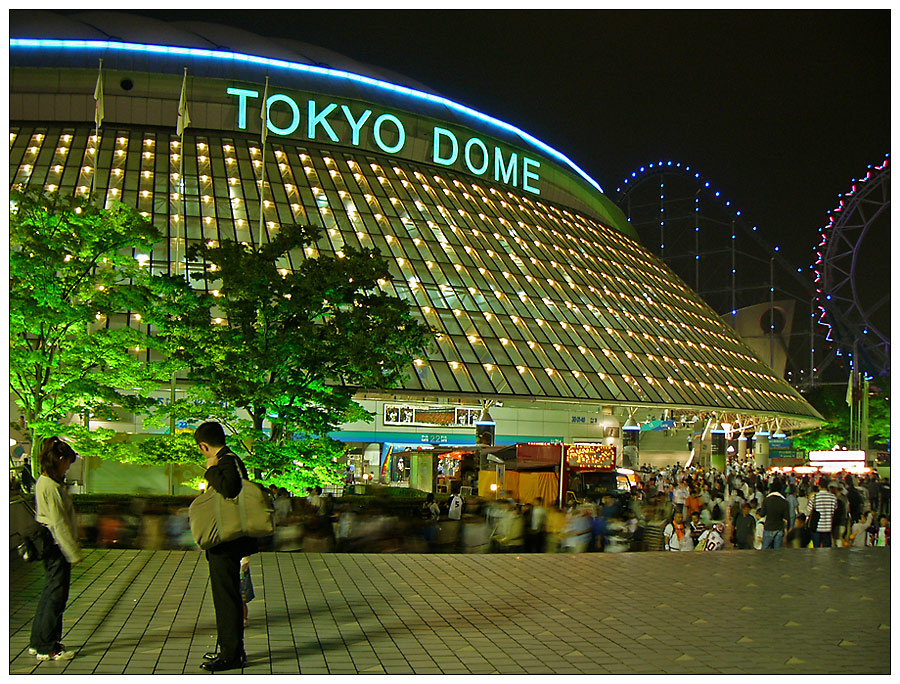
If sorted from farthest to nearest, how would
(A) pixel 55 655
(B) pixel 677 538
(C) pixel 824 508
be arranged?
(C) pixel 824 508 < (B) pixel 677 538 < (A) pixel 55 655

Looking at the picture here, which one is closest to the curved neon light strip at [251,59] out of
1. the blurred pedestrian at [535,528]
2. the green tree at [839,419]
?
the blurred pedestrian at [535,528]

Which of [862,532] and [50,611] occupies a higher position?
[50,611]

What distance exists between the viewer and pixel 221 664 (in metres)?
7.68

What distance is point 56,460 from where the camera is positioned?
27.3 feet

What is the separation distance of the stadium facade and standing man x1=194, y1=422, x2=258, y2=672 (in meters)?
21.5

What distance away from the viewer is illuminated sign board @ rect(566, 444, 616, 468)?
28969mm

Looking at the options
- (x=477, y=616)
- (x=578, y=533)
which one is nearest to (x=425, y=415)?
(x=578, y=533)

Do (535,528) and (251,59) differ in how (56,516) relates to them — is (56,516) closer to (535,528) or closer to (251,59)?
(535,528)

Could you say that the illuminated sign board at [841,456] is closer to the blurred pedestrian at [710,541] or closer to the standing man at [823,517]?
the standing man at [823,517]

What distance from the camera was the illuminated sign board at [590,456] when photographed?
95.0ft

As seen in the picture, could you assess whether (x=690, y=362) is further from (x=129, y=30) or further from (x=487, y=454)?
(x=129, y=30)

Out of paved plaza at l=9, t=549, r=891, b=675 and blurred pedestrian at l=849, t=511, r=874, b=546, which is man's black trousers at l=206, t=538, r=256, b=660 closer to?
paved plaza at l=9, t=549, r=891, b=675

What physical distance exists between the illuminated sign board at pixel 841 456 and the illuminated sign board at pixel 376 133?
20.6m

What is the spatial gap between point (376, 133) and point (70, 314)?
26.1 m
